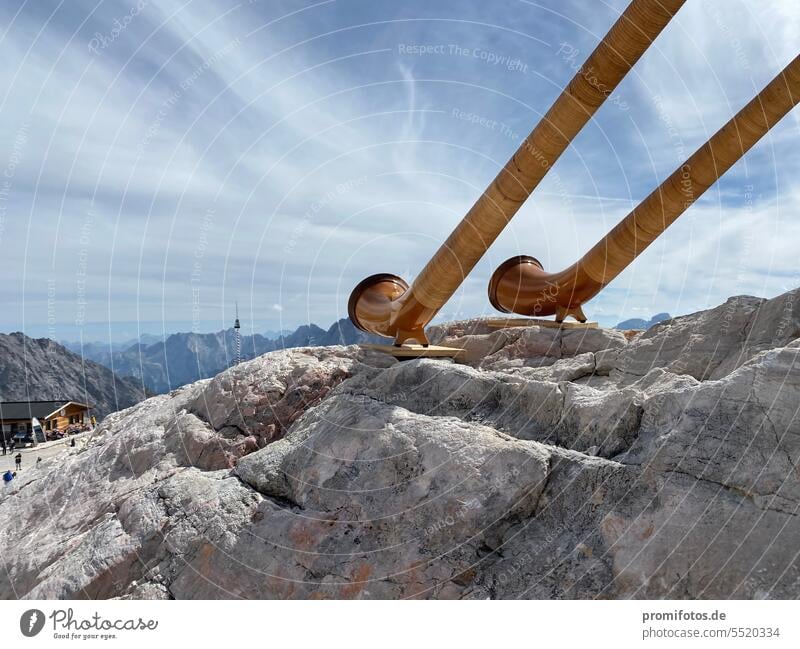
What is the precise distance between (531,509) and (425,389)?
Answer: 2436 mm

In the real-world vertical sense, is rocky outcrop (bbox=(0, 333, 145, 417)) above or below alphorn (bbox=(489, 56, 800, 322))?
below

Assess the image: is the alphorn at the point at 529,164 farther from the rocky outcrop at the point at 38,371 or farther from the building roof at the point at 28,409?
the rocky outcrop at the point at 38,371

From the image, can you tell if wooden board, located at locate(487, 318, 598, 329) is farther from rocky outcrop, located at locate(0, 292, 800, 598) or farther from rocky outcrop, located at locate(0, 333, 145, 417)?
rocky outcrop, located at locate(0, 333, 145, 417)

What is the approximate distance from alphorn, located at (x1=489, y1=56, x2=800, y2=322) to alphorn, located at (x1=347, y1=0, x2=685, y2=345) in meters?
3.02

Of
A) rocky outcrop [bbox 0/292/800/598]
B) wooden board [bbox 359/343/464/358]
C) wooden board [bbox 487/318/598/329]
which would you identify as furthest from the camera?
wooden board [bbox 487/318/598/329]

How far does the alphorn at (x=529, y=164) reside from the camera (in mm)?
7898

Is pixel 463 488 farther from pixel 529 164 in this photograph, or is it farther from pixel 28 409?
pixel 28 409

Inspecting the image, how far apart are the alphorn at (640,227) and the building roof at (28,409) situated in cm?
3801

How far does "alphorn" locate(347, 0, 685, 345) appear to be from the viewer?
7.90 m

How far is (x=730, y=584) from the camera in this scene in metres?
3.73

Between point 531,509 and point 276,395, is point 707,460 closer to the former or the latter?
point 531,509

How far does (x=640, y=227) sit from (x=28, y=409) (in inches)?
1716

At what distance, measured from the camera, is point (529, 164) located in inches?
343

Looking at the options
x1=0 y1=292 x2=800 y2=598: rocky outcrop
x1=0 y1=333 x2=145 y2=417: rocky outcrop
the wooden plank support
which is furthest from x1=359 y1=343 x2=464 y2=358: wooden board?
x1=0 y1=333 x2=145 y2=417: rocky outcrop
